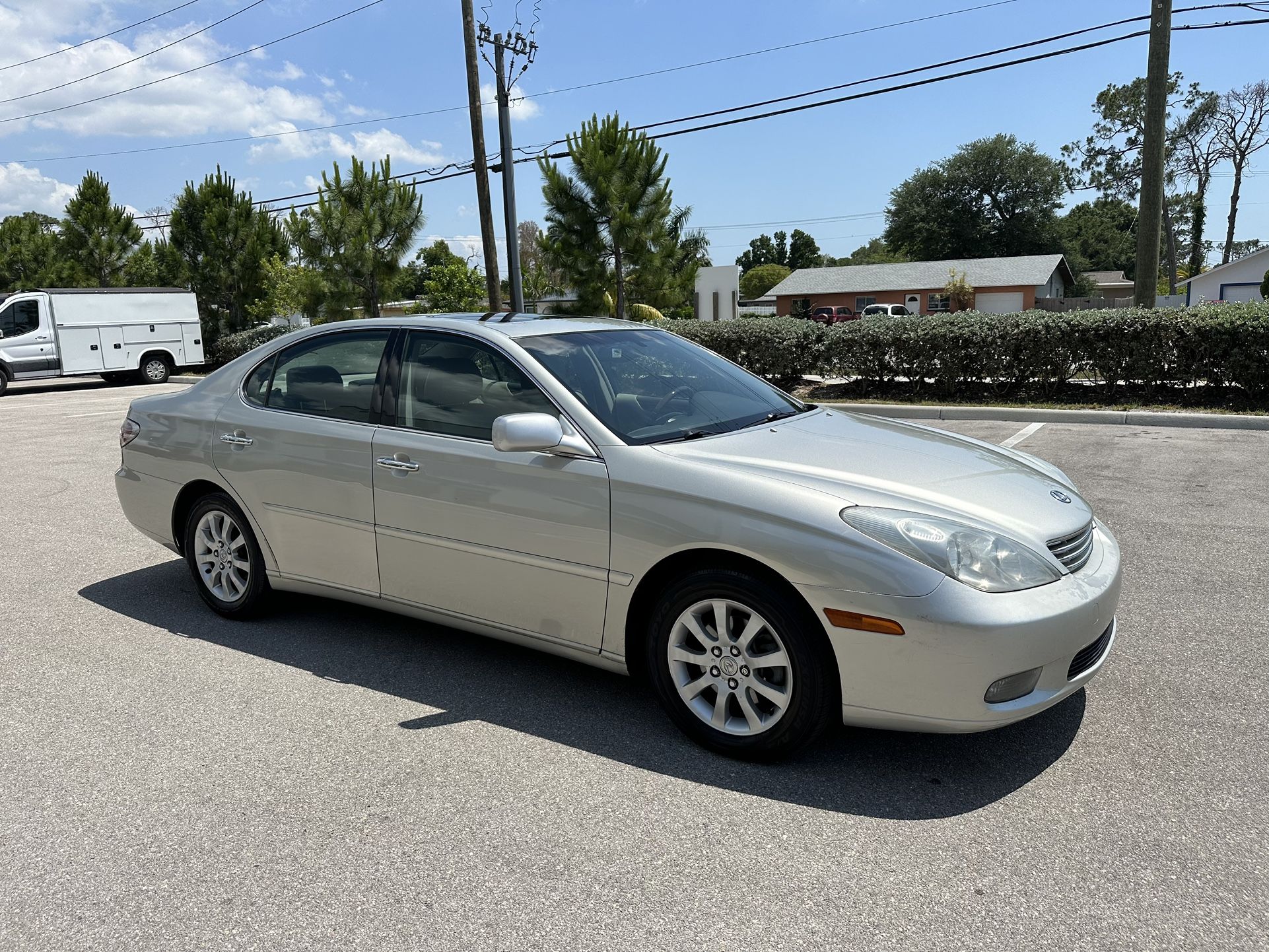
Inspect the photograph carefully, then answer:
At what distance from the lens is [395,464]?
4.11 meters

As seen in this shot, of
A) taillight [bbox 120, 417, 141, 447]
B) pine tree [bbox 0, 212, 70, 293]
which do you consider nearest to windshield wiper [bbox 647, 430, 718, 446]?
taillight [bbox 120, 417, 141, 447]

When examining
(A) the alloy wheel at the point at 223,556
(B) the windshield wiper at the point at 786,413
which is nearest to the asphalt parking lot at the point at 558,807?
(A) the alloy wheel at the point at 223,556

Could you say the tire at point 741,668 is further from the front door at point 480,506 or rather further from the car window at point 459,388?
the car window at point 459,388

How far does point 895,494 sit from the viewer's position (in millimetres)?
3242

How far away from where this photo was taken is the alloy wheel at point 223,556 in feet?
16.0

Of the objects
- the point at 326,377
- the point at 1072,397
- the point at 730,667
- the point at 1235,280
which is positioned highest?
the point at 1235,280

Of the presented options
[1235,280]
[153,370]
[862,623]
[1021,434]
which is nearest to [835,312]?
[1235,280]

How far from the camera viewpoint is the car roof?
4.28 metres

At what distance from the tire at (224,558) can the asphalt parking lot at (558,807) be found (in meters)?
0.20

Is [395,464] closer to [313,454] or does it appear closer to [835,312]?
[313,454]

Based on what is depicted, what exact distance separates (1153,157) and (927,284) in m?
47.9

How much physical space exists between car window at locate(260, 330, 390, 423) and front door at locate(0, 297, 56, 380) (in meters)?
23.4

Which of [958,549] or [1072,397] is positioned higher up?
[958,549]

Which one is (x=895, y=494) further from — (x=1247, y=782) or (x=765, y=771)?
(x=1247, y=782)
